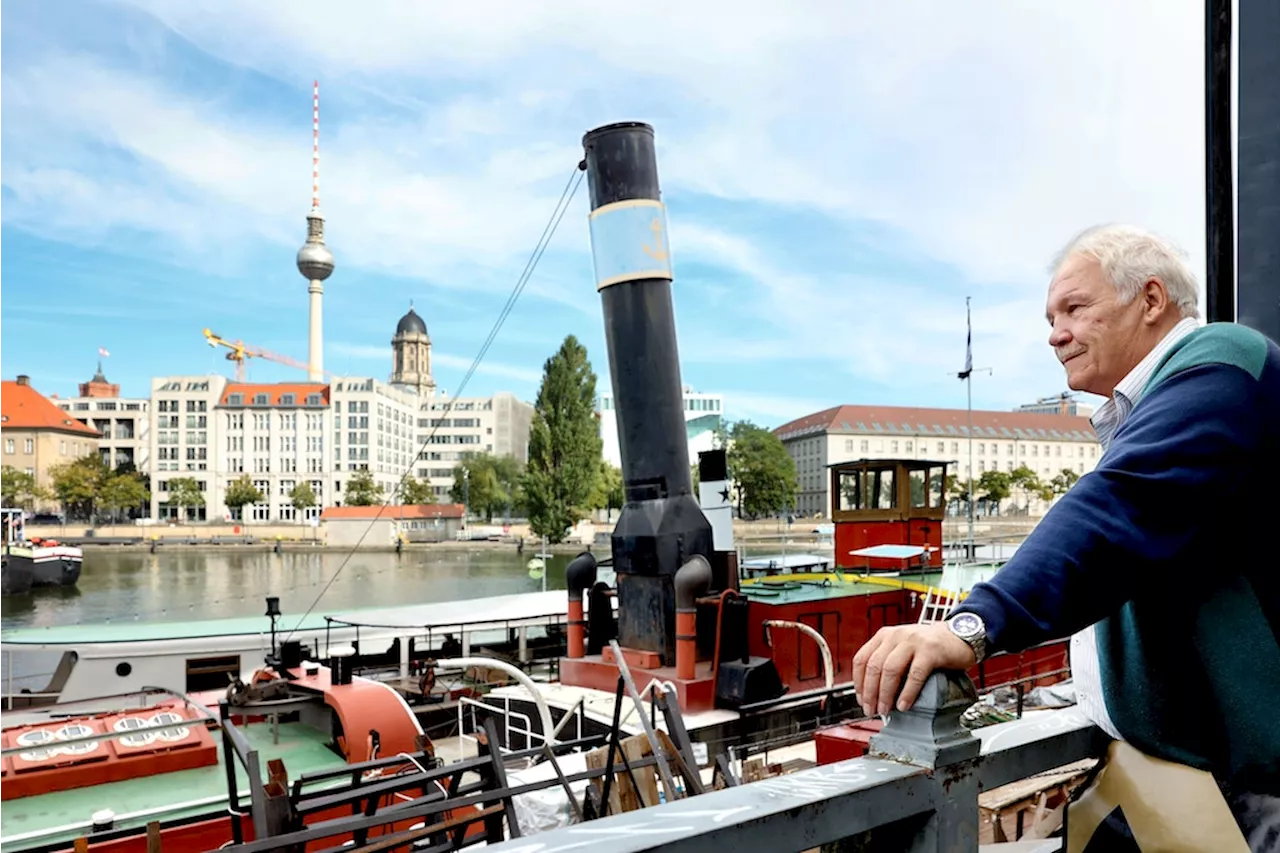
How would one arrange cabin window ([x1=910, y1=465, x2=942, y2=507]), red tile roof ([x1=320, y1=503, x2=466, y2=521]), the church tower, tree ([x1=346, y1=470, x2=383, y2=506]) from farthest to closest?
the church tower < tree ([x1=346, y1=470, x2=383, y2=506]) < red tile roof ([x1=320, y1=503, x2=466, y2=521]) < cabin window ([x1=910, y1=465, x2=942, y2=507])

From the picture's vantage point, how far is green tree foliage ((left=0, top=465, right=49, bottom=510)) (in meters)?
80.6

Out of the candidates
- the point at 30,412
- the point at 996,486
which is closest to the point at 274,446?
the point at 30,412

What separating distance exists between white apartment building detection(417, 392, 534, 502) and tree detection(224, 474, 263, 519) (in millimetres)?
19718

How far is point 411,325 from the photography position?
14625 centimetres

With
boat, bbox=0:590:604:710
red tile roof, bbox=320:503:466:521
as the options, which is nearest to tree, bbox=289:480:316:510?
red tile roof, bbox=320:503:466:521

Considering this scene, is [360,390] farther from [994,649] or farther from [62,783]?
[994,649]

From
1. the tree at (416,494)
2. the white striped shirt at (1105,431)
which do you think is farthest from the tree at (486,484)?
the white striped shirt at (1105,431)

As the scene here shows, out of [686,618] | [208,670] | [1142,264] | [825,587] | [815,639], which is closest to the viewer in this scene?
[1142,264]

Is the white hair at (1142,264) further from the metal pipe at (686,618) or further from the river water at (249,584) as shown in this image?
the river water at (249,584)

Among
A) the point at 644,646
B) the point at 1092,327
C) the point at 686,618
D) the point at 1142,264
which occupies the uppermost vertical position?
the point at 1142,264

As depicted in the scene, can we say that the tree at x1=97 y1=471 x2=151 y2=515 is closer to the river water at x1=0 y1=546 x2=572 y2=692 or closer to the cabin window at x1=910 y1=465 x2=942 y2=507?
the river water at x1=0 y1=546 x2=572 y2=692

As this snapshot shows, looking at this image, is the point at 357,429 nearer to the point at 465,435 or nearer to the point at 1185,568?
the point at 465,435

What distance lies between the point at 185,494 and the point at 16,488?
14.3 meters

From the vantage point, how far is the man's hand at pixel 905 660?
1.23 meters
